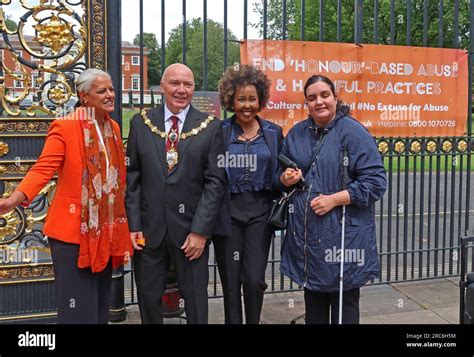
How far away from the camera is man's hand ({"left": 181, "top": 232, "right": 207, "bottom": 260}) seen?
3.17 metres

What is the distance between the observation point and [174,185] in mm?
3143

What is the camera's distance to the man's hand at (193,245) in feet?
10.4

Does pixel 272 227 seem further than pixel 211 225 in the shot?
Yes

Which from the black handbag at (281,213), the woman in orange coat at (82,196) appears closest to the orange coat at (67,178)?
the woman in orange coat at (82,196)

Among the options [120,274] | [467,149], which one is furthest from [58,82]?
[467,149]

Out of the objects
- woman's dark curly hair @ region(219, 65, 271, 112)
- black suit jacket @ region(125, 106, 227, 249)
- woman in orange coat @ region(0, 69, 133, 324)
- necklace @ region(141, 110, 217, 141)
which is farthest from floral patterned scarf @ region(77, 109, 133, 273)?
woman's dark curly hair @ region(219, 65, 271, 112)

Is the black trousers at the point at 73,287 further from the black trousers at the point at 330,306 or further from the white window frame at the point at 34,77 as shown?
the white window frame at the point at 34,77

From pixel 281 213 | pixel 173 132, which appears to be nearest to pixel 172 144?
pixel 173 132

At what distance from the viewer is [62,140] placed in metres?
2.82

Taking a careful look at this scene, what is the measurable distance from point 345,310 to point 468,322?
0.72 m

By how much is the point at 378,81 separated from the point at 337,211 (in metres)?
2.29

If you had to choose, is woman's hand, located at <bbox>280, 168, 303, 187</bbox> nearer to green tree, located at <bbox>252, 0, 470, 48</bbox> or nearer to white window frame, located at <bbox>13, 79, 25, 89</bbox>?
white window frame, located at <bbox>13, 79, 25, 89</bbox>

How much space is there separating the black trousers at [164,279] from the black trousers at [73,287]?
12.0 inches

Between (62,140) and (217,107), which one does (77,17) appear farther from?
(62,140)
